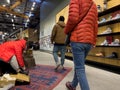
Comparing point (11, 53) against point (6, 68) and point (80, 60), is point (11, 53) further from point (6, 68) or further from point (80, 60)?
point (80, 60)

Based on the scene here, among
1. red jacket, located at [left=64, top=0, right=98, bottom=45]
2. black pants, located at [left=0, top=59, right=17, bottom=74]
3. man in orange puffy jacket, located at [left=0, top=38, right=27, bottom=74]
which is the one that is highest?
red jacket, located at [left=64, top=0, right=98, bottom=45]

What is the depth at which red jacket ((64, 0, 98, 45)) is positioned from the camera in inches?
88.8

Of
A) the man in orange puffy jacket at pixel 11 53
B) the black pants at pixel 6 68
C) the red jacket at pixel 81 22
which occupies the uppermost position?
the red jacket at pixel 81 22

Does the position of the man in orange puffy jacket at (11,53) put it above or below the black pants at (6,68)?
above

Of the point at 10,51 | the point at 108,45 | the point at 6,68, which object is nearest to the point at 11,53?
the point at 10,51

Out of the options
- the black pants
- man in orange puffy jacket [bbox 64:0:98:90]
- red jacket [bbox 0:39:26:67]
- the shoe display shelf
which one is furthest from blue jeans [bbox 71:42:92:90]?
the shoe display shelf

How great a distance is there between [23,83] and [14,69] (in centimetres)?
29

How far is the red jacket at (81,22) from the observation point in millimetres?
2256

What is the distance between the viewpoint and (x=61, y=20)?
16.3ft

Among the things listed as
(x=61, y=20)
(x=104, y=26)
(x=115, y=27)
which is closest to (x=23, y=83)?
(x=61, y=20)

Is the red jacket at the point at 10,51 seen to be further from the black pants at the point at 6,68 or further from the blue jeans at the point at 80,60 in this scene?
the blue jeans at the point at 80,60

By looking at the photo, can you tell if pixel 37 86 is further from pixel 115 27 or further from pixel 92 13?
pixel 115 27

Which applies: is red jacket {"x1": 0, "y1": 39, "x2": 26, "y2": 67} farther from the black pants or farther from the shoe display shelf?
the shoe display shelf

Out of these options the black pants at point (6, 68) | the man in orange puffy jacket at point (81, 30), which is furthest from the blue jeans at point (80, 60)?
the black pants at point (6, 68)
